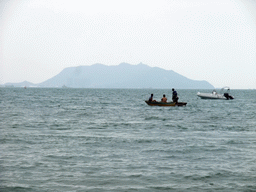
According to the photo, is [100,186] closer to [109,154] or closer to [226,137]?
[109,154]

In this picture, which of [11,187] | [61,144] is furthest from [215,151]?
[11,187]

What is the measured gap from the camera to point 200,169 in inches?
518

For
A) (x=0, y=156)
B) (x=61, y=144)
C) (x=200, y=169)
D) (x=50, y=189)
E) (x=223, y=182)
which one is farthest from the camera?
(x=61, y=144)

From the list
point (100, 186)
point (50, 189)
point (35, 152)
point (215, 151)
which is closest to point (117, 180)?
point (100, 186)

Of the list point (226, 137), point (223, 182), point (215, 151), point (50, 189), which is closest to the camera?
point (50, 189)

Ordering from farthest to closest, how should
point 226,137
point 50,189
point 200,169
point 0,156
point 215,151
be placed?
point 226,137
point 215,151
point 0,156
point 200,169
point 50,189

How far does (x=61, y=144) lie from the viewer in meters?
18.3

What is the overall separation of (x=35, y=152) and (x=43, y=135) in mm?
6119

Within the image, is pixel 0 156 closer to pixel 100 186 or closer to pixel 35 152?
pixel 35 152

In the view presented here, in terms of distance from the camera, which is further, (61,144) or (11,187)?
(61,144)

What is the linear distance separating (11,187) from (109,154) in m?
5.67

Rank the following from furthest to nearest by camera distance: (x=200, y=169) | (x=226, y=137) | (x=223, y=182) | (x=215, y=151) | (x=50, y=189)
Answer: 1. (x=226, y=137)
2. (x=215, y=151)
3. (x=200, y=169)
4. (x=223, y=182)
5. (x=50, y=189)

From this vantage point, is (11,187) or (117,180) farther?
(117,180)

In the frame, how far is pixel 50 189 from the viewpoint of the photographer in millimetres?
10586
